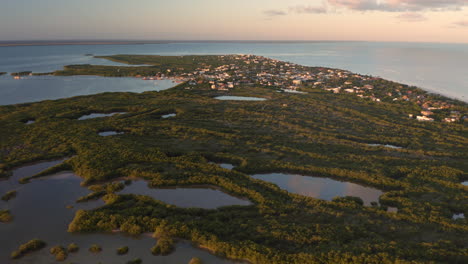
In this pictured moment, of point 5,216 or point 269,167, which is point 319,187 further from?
point 5,216

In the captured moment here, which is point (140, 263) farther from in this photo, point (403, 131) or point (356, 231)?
point (403, 131)

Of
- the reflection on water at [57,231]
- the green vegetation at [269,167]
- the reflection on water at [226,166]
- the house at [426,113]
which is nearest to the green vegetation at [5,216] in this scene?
the reflection on water at [57,231]

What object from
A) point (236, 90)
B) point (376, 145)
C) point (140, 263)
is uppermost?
point (236, 90)

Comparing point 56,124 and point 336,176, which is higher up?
point 56,124

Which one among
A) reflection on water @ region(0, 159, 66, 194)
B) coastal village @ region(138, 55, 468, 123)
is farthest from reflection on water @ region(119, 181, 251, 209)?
coastal village @ region(138, 55, 468, 123)

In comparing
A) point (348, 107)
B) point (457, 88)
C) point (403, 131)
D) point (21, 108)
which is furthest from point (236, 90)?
point (457, 88)

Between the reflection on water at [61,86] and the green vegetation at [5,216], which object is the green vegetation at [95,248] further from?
the reflection on water at [61,86]

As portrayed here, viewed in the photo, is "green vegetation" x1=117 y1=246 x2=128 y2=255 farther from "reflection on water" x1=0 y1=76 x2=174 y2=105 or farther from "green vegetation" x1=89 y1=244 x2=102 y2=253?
"reflection on water" x1=0 y1=76 x2=174 y2=105

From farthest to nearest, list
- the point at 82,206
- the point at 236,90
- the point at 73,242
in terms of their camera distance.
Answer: the point at 236,90 < the point at 82,206 < the point at 73,242
